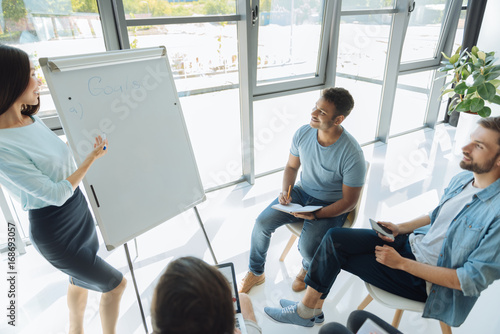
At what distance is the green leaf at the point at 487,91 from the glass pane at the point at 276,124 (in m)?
1.60

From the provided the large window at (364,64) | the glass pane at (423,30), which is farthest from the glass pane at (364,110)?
the glass pane at (423,30)

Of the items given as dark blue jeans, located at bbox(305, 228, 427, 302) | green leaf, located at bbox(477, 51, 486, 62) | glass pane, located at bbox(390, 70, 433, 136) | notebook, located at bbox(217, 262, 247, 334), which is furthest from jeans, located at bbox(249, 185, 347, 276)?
glass pane, located at bbox(390, 70, 433, 136)

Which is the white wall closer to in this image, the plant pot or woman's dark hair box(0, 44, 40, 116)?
the plant pot

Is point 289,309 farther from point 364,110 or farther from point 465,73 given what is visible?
point 364,110

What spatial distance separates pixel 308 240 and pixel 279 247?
61 centimetres

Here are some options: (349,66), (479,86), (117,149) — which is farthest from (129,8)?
(479,86)

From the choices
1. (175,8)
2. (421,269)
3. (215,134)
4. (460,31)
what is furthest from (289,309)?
(460,31)

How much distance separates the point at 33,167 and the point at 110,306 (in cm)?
82

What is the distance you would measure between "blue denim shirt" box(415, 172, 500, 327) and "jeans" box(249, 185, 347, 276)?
63 cm

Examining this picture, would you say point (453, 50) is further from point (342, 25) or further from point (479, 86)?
point (342, 25)

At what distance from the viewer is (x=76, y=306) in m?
1.71

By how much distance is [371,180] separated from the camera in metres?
3.50

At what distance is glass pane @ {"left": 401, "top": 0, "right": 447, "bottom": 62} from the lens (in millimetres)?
3988

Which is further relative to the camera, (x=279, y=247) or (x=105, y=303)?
(x=279, y=247)
